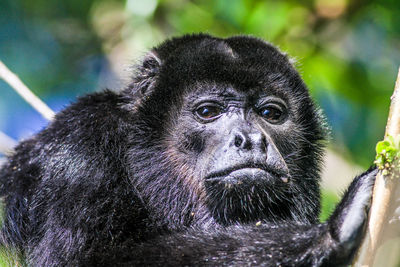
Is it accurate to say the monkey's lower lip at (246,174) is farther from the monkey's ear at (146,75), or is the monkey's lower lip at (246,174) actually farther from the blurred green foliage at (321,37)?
the blurred green foliage at (321,37)

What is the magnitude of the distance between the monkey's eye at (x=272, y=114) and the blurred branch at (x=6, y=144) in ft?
6.75

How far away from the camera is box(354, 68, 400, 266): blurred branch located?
9.99ft

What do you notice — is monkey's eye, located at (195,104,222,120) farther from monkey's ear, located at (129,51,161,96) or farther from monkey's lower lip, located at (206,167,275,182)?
monkey's lower lip, located at (206,167,275,182)

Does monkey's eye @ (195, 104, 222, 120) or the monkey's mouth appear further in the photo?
monkey's eye @ (195, 104, 222, 120)

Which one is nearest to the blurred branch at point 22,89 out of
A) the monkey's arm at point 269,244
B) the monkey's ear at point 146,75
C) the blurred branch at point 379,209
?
the monkey's ear at point 146,75

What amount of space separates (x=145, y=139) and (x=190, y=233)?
36.0 inches

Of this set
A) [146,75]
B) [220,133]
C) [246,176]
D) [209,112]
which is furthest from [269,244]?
[146,75]

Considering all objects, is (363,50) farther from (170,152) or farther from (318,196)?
(170,152)

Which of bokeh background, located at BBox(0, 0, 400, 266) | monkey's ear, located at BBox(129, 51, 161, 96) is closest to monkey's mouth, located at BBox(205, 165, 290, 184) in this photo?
monkey's ear, located at BBox(129, 51, 161, 96)

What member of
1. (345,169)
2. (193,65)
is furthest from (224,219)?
(345,169)

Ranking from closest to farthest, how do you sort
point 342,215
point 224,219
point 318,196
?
point 342,215
point 224,219
point 318,196

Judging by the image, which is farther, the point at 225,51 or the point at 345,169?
the point at 345,169

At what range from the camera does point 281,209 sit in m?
4.50

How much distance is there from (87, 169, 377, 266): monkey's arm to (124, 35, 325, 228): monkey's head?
418mm
